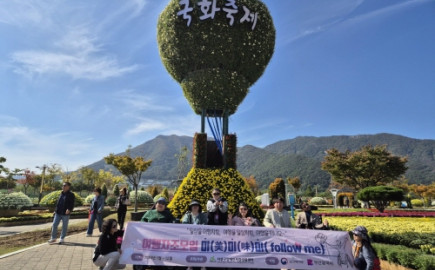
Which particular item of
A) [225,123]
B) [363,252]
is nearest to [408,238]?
[363,252]

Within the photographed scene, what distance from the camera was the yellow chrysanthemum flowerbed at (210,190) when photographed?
12630mm

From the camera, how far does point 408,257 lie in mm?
6098

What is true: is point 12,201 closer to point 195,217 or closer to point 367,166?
point 195,217

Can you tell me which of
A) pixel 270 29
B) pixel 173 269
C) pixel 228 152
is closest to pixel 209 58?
pixel 270 29

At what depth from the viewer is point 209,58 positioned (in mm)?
14906

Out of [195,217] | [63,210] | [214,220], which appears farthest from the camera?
[63,210]

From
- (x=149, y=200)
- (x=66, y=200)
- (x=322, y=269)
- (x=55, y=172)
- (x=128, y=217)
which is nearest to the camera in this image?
(x=322, y=269)

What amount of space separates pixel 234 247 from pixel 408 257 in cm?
408

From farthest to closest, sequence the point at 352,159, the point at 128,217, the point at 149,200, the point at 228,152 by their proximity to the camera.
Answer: the point at 352,159 < the point at 149,200 < the point at 128,217 < the point at 228,152

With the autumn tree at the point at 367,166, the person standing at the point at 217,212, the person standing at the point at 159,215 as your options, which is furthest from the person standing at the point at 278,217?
the autumn tree at the point at 367,166

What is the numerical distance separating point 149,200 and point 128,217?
1665 cm

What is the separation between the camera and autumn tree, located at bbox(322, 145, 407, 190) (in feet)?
117

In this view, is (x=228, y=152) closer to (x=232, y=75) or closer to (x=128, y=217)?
(x=232, y=75)

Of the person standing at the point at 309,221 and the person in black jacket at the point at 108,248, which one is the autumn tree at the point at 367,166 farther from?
the person in black jacket at the point at 108,248
